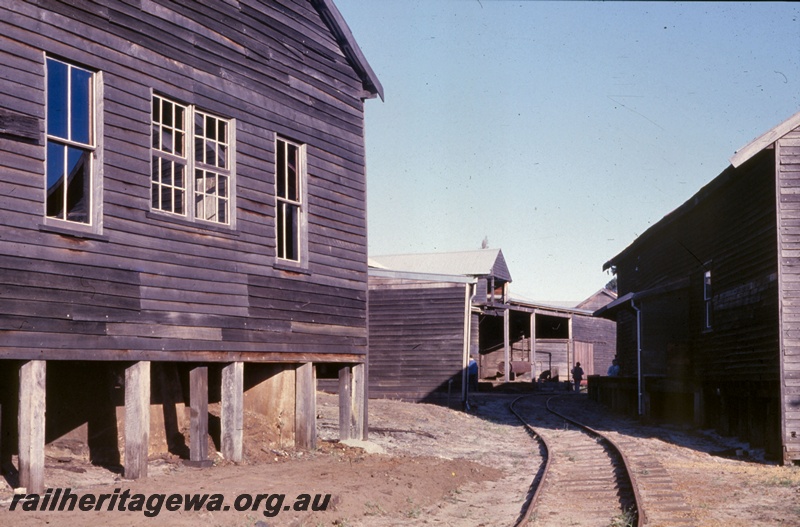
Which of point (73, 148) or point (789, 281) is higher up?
point (73, 148)

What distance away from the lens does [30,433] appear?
9273mm

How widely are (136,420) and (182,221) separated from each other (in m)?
2.57

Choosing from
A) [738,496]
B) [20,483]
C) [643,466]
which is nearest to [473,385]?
[643,466]

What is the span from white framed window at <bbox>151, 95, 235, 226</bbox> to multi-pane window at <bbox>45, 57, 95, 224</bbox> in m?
1.04

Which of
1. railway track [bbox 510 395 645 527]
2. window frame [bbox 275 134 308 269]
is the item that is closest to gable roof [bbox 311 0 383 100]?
window frame [bbox 275 134 308 269]

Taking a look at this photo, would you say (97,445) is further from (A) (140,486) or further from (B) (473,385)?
(B) (473,385)

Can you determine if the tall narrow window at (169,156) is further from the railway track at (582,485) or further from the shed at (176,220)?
the railway track at (582,485)

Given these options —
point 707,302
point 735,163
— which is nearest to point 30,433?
point 735,163

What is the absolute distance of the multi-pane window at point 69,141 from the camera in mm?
10211

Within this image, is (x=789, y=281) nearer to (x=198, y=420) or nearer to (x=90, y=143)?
(x=198, y=420)

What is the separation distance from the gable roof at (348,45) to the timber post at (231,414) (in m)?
5.74

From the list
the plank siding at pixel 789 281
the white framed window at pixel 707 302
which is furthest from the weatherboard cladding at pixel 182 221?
the white framed window at pixel 707 302

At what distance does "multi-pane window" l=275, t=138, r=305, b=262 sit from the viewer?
13.9 meters

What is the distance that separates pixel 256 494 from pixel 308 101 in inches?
269
